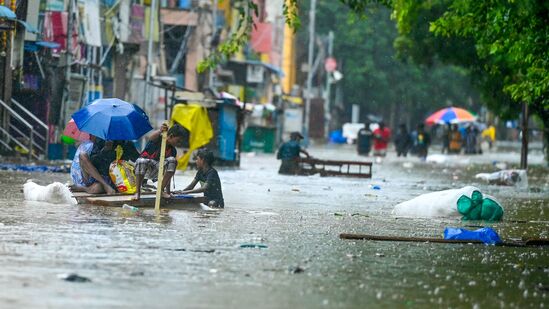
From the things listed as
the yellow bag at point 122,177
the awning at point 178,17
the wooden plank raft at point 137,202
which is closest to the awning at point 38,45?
the yellow bag at point 122,177

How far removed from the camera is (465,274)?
1044cm

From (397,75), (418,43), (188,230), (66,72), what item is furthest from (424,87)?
(188,230)

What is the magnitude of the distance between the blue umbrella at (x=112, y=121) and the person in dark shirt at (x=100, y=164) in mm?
265

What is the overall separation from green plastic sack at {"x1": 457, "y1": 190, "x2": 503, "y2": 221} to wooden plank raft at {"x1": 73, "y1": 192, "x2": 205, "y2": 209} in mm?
3263

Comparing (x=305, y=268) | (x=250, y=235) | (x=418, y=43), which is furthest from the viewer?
(x=418, y=43)

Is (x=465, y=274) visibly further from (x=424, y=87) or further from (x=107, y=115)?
(x=424, y=87)

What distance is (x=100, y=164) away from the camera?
1697 cm

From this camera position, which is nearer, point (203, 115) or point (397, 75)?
point (203, 115)

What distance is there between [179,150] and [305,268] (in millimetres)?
21548

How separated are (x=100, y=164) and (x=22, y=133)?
1672 cm

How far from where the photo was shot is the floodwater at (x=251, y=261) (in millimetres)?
8586

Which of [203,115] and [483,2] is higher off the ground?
[483,2]

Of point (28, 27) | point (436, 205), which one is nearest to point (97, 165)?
point (436, 205)

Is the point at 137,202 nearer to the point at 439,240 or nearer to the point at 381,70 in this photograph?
the point at 439,240
